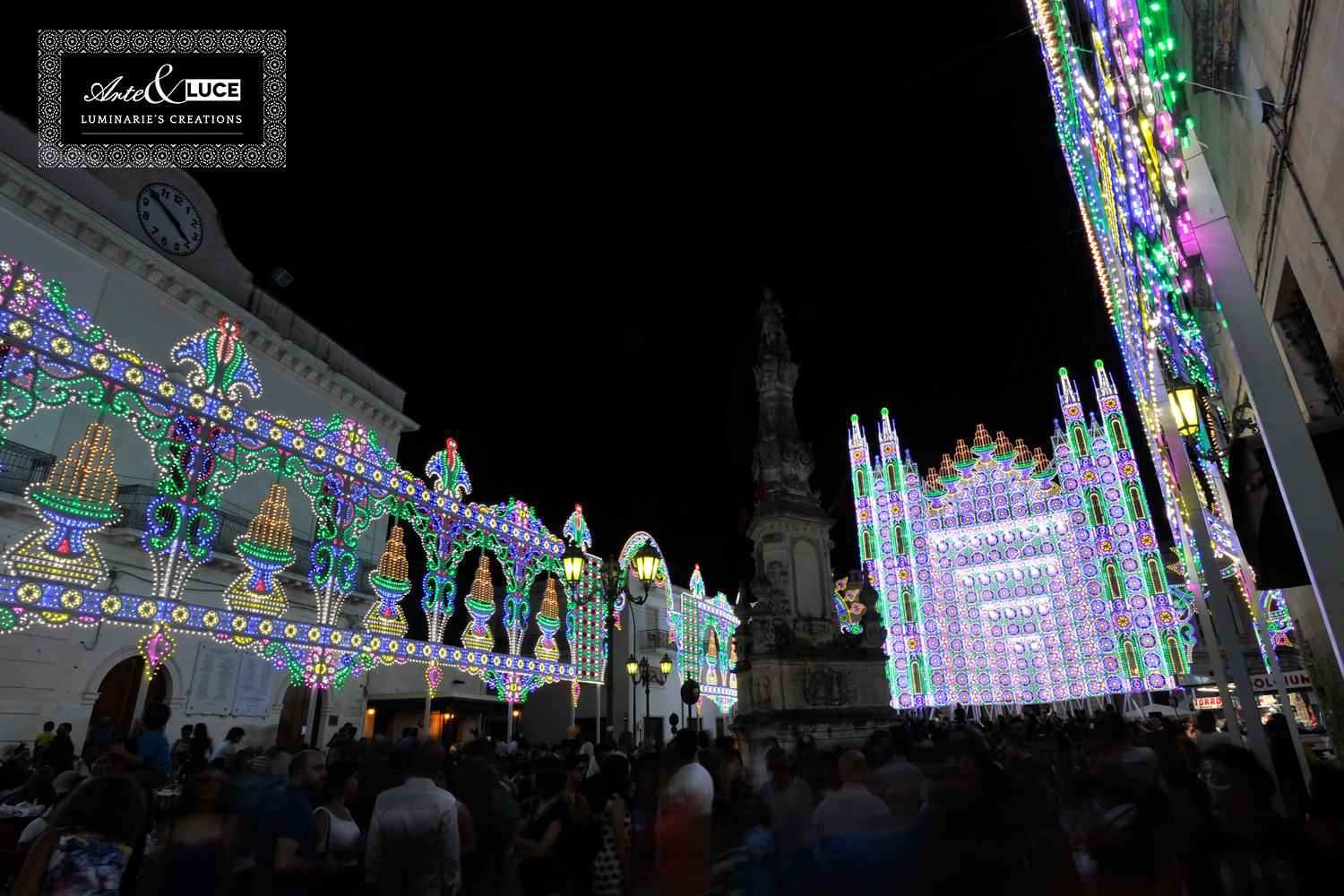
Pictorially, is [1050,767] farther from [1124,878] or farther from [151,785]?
[151,785]

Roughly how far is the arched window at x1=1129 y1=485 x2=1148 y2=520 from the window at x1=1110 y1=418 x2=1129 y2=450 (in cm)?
244

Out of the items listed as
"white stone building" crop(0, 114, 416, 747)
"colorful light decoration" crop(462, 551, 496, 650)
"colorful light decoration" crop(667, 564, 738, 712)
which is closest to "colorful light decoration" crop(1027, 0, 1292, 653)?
"colorful light decoration" crop(462, 551, 496, 650)

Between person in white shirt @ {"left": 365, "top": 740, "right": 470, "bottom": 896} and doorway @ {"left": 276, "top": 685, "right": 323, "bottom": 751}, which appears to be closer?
person in white shirt @ {"left": 365, "top": 740, "right": 470, "bottom": 896}

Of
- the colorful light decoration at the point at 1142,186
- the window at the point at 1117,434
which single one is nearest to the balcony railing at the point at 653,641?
the colorful light decoration at the point at 1142,186

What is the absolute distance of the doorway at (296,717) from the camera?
17.6 m

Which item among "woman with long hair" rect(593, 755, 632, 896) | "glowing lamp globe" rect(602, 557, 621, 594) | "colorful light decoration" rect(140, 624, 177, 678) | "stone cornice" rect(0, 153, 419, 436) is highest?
"stone cornice" rect(0, 153, 419, 436)

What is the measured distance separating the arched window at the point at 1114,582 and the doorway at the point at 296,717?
38221mm

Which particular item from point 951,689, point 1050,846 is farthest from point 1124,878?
point 951,689

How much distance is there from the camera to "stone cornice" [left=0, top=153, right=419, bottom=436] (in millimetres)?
13164

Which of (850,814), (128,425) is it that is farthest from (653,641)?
(850,814)

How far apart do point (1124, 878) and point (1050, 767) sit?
15.7 ft

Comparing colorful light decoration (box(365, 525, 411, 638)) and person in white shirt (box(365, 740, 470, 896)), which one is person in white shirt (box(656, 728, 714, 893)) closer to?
person in white shirt (box(365, 740, 470, 896))

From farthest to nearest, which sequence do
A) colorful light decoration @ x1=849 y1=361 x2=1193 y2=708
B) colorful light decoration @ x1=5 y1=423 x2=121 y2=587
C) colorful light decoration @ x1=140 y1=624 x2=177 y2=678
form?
colorful light decoration @ x1=849 y1=361 x2=1193 y2=708 → colorful light decoration @ x1=140 y1=624 x2=177 y2=678 → colorful light decoration @ x1=5 y1=423 x2=121 y2=587

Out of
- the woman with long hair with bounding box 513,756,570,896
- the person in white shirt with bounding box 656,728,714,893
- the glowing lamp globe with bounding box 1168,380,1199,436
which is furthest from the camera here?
the glowing lamp globe with bounding box 1168,380,1199,436
